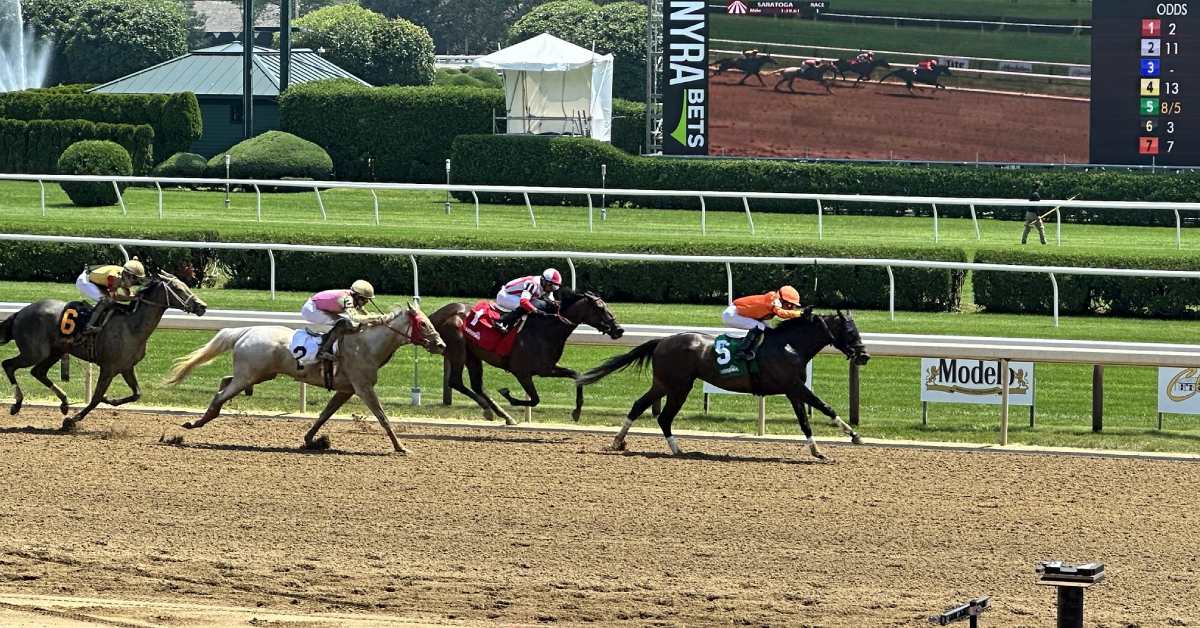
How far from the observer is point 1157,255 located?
701 inches

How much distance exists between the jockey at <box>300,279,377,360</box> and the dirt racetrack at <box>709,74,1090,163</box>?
14.7m

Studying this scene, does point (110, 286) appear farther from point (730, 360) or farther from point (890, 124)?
point (890, 124)

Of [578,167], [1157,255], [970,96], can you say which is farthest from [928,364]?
[578,167]

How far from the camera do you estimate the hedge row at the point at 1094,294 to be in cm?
1652

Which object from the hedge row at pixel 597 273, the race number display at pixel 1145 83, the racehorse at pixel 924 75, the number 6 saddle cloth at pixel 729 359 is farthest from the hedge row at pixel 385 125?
the number 6 saddle cloth at pixel 729 359

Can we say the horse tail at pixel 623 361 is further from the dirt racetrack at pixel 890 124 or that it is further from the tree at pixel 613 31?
the tree at pixel 613 31

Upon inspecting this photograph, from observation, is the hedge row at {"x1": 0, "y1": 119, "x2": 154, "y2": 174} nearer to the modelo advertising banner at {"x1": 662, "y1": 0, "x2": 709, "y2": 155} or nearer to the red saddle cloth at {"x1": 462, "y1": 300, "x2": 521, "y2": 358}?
the modelo advertising banner at {"x1": 662, "y1": 0, "x2": 709, "y2": 155}

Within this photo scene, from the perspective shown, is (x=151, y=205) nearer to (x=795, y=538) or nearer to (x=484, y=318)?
(x=484, y=318)

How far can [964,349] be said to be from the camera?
1211 cm

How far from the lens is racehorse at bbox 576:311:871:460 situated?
36.8 feet

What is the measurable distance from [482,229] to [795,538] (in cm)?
1236

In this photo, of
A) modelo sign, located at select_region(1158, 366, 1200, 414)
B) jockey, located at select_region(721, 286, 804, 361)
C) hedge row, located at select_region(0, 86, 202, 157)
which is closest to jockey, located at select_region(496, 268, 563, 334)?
jockey, located at select_region(721, 286, 804, 361)

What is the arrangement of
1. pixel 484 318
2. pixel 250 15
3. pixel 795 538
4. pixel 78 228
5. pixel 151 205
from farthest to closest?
pixel 250 15 → pixel 151 205 → pixel 78 228 → pixel 484 318 → pixel 795 538

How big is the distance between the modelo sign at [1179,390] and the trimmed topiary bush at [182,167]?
1754 centimetres
